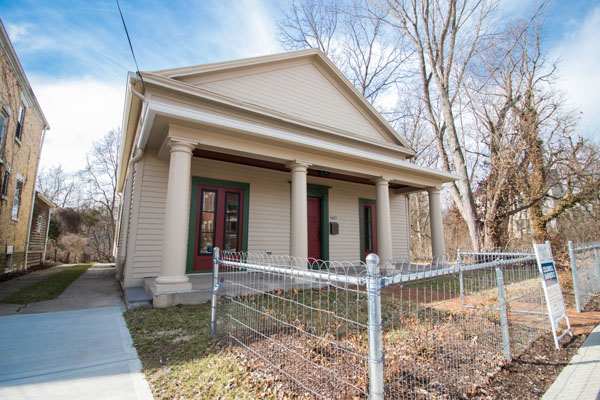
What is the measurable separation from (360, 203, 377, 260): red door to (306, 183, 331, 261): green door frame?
63.5 inches

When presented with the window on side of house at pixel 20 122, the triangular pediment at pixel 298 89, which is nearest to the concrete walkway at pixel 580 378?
the triangular pediment at pixel 298 89

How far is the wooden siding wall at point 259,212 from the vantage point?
6.14 m

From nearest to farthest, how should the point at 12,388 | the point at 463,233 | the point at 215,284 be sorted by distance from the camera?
the point at 12,388 < the point at 215,284 < the point at 463,233

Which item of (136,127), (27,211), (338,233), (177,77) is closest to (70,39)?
(177,77)

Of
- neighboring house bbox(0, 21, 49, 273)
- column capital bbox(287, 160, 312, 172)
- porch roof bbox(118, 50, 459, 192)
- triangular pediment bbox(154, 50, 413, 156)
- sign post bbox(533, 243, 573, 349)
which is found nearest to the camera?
sign post bbox(533, 243, 573, 349)

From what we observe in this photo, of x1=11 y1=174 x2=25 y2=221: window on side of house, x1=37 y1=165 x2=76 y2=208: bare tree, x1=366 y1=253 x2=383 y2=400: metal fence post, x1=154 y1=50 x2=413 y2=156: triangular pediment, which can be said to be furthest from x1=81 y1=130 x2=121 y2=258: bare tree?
x1=366 y1=253 x2=383 y2=400: metal fence post

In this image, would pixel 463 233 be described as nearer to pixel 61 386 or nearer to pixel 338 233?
pixel 338 233

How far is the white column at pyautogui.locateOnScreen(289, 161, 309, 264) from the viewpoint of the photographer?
616cm

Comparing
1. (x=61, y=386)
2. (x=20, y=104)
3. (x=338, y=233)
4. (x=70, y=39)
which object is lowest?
(x=61, y=386)

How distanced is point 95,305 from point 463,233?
18.8m

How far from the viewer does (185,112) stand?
4945 millimetres

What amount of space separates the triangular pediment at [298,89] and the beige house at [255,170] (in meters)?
0.04

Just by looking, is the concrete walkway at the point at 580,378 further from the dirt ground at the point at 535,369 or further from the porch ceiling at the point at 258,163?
the porch ceiling at the point at 258,163

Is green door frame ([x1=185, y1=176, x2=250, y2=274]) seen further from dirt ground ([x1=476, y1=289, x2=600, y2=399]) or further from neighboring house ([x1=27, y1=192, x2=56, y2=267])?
neighboring house ([x1=27, y1=192, x2=56, y2=267])
